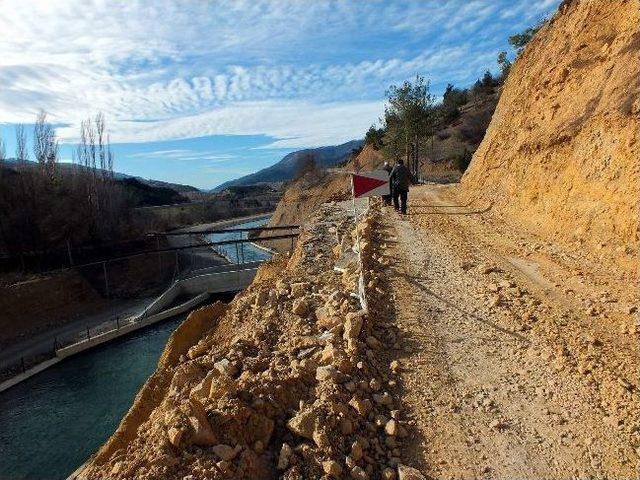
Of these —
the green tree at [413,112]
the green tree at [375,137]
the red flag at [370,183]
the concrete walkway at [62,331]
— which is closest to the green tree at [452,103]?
the green tree at [375,137]

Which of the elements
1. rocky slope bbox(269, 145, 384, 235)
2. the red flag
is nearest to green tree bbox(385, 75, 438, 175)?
rocky slope bbox(269, 145, 384, 235)

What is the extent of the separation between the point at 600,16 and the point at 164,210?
72.4 metres

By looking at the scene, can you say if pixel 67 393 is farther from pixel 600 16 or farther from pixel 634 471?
pixel 600 16

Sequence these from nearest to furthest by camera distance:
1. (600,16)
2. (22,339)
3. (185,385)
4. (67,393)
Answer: (185,385), (600,16), (67,393), (22,339)

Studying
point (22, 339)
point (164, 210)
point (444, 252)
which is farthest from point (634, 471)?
point (164, 210)

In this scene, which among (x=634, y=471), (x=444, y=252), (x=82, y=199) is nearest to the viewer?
(x=634, y=471)

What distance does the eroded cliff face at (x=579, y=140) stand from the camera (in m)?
8.23

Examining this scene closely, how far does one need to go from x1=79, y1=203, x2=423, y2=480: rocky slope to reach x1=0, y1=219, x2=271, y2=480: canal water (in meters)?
10.7

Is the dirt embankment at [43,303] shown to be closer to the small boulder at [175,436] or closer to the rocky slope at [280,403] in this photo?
the rocky slope at [280,403]

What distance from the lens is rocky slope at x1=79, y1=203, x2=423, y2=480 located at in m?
3.99

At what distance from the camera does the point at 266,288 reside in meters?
9.04

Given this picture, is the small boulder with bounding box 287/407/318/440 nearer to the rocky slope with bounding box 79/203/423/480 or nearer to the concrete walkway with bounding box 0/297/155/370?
the rocky slope with bounding box 79/203/423/480

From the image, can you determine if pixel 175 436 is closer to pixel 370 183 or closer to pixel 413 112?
pixel 370 183

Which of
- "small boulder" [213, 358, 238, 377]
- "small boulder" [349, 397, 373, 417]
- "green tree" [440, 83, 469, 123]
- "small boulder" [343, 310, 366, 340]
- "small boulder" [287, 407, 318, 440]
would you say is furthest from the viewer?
A: "green tree" [440, 83, 469, 123]
